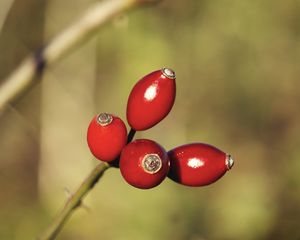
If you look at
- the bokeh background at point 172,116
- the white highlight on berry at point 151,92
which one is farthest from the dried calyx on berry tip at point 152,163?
the bokeh background at point 172,116

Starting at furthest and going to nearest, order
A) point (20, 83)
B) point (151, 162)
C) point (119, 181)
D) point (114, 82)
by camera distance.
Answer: point (114, 82) < point (119, 181) < point (20, 83) < point (151, 162)

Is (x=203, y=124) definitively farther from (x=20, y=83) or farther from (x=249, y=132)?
(x=20, y=83)

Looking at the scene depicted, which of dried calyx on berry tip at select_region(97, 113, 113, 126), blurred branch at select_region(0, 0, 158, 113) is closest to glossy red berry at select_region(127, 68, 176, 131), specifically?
dried calyx on berry tip at select_region(97, 113, 113, 126)

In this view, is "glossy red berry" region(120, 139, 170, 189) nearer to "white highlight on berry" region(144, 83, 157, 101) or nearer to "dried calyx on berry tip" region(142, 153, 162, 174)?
"dried calyx on berry tip" region(142, 153, 162, 174)

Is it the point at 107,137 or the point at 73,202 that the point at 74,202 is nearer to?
the point at 73,202

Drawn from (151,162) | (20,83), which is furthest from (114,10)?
(151,162)

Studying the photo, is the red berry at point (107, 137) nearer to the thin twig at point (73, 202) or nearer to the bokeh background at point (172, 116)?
the thin twig at point (73, 202)
